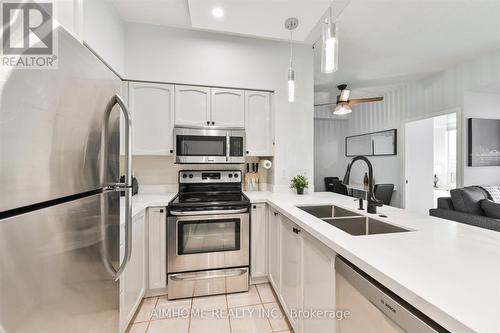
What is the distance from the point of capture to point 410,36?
8.54 ft

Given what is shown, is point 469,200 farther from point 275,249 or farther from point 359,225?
point 275,249

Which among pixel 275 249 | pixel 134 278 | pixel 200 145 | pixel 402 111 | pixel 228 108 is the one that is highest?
pixel 402 111

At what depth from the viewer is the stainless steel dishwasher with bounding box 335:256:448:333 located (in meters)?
0.63

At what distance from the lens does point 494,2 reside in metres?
2.04

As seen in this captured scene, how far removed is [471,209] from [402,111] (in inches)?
101

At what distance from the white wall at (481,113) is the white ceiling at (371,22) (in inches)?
26.7

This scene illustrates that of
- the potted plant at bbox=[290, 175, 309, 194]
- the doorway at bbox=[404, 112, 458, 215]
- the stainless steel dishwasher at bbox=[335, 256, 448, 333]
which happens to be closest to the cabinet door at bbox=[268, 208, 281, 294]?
the potted plant at bbox=[290, 175, 309, 194]

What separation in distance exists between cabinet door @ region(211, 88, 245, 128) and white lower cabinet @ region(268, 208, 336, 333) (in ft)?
3.78

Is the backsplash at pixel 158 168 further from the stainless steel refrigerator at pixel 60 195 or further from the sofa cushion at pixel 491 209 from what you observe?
the sofa cushion at pixel 491 209

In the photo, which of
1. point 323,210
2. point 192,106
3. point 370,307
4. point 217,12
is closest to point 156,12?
point 217,12

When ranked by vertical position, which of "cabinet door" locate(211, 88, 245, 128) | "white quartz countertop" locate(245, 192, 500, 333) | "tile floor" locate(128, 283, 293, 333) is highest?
"cabinet door" locate(211, 88, 245, 128)

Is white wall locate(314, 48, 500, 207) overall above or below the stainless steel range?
above

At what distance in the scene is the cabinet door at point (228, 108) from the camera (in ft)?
8.15

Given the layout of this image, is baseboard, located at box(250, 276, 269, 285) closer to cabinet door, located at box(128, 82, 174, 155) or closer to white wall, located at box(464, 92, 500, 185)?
cabinet door, located at box(128, 82, 174, 155)
